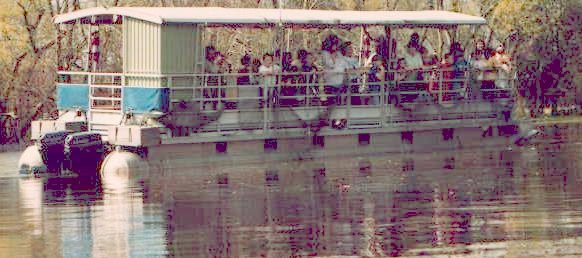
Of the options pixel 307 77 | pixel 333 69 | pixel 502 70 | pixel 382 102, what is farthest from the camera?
pixel 502 70

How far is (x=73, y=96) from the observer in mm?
32031

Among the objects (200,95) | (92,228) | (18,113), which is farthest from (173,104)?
(18,113)

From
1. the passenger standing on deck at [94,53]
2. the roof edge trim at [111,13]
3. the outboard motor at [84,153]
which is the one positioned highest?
the roof edge trim at [111,13]

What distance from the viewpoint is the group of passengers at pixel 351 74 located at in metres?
31.3

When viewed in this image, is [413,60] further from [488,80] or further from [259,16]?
[259,16]

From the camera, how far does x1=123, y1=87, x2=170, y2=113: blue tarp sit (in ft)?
96.7

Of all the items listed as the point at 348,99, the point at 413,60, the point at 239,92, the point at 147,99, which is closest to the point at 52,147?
the point at 147,99

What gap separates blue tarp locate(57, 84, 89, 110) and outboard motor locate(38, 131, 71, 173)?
2.40m

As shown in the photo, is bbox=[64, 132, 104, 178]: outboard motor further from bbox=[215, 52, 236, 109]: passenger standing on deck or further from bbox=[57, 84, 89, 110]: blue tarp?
bbox=[215, 52, 236, 109]: passenger standing on deck

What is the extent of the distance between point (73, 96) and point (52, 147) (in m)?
3.04

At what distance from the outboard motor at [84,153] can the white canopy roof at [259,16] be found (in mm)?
2653

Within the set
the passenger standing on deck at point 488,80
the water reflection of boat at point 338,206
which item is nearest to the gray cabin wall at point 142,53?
the water reflection of boat at point 338,206

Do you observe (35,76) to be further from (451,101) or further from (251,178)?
(251,178)

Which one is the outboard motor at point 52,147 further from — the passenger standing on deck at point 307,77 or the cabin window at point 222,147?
the passenger standing on deck at point 307,77
